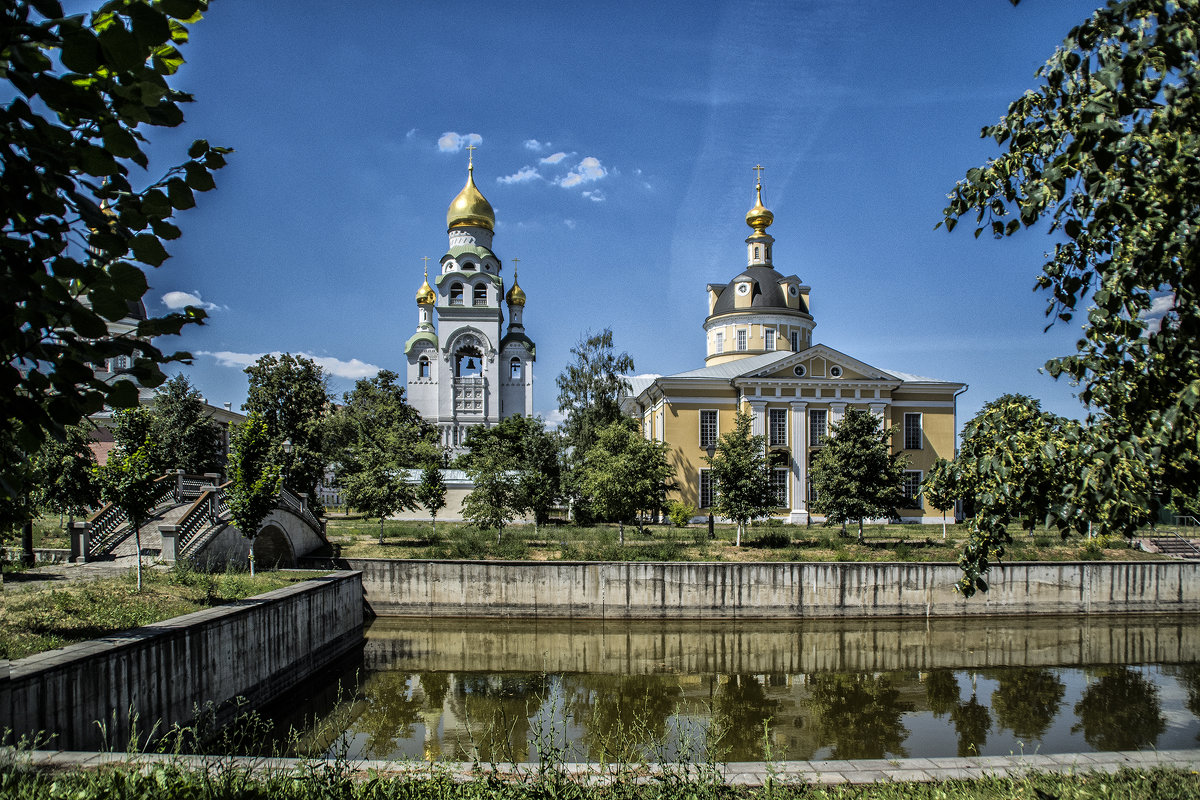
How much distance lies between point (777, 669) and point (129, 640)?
15.9 meters

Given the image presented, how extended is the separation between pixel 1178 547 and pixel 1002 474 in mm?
33612

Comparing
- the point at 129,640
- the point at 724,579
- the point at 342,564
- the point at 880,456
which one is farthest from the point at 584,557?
the point at 129,640

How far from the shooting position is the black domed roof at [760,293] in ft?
161

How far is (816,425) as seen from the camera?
4019 cm

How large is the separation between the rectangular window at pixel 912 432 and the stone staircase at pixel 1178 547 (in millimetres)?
12114

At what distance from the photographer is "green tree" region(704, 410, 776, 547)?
3066cm

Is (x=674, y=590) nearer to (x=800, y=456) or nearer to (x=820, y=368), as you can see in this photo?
(x=800, y=456)

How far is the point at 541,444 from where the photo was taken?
4431cm

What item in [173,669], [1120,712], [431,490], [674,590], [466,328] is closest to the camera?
[173,669]

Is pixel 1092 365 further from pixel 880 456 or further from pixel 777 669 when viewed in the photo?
pixel 880 456

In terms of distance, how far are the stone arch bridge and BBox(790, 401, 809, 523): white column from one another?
2578cm

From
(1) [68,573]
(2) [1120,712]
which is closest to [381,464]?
(1) [68,573]

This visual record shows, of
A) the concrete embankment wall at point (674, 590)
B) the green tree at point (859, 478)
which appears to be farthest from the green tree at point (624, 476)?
the green tree at point (859, 478)

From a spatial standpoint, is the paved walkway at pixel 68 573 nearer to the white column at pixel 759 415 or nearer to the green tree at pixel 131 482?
the green tree at pixel 131 482
